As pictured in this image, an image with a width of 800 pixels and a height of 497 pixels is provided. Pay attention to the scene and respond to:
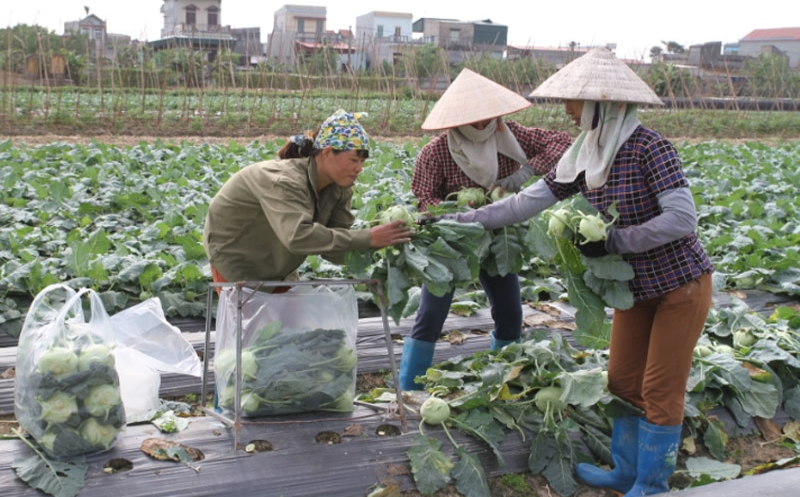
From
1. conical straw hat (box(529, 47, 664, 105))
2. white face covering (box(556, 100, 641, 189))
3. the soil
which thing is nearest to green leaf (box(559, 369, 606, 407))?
the soil

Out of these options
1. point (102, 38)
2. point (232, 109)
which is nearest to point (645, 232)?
point (232, 109)

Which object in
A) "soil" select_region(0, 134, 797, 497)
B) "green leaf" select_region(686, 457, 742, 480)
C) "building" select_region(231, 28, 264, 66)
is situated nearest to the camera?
"soil" select_region(0, 134, 797, 497)

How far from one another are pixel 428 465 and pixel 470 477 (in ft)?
0.55

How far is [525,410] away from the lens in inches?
132

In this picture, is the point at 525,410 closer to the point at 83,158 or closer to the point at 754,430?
the point at 754,430

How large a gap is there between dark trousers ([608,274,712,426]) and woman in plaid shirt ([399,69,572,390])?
0.71m

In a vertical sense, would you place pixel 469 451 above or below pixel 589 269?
below

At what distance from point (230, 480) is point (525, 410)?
4.22ft

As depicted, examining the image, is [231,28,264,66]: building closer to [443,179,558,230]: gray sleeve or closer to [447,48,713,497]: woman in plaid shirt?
[443,179,558,230]: gray sleeve

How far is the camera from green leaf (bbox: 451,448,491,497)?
2.95 meters

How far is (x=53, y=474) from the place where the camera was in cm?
257

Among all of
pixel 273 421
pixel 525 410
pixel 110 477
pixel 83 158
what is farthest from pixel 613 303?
pixel 83 158

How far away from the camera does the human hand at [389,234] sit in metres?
2.94

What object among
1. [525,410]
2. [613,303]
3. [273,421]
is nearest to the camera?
[613,303]
